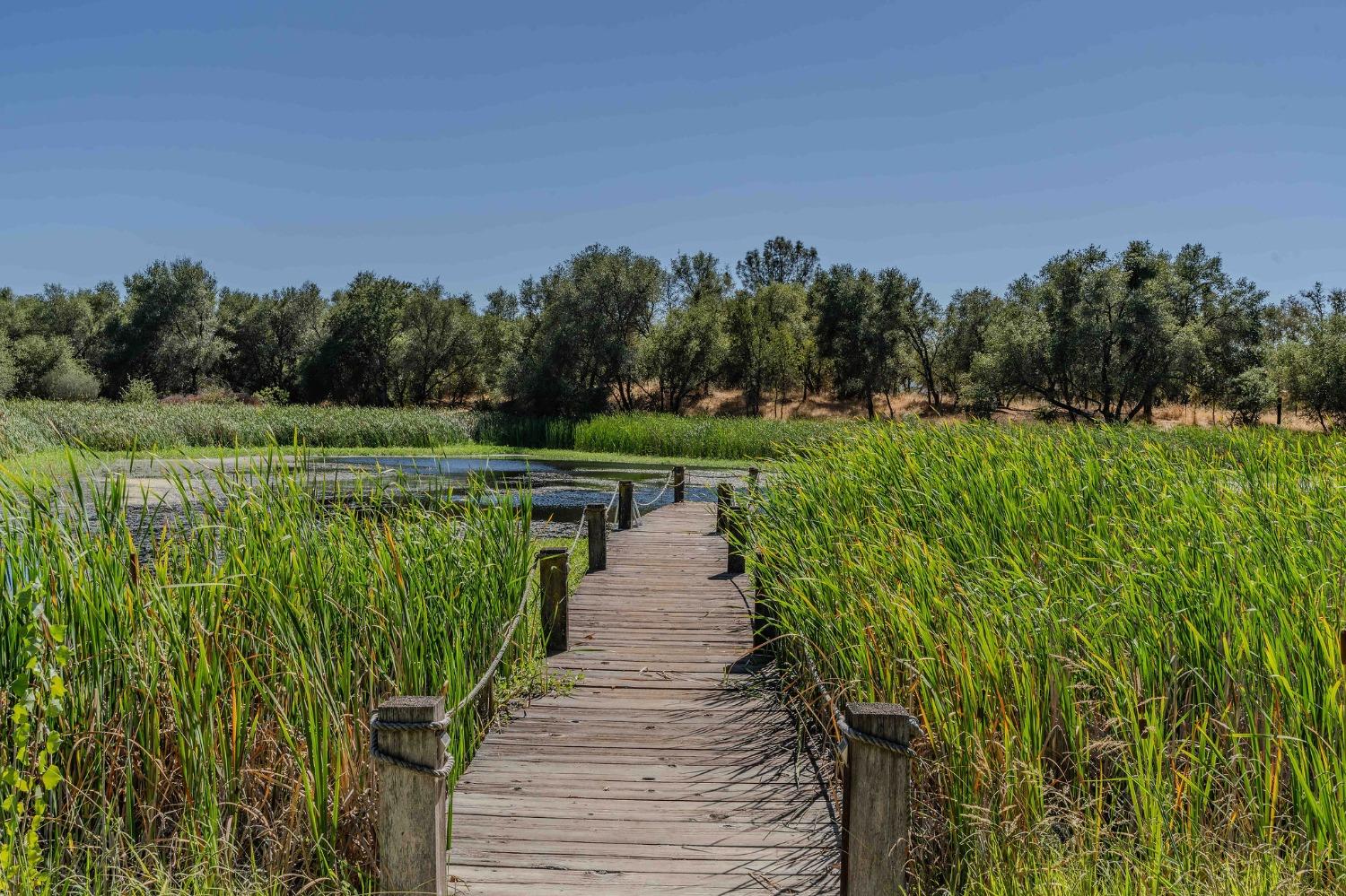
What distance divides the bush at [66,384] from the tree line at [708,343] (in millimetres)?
144

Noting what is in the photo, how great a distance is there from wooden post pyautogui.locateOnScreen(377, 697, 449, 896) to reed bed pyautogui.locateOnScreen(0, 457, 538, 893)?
0.44 meters

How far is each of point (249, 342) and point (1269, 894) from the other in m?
72.8

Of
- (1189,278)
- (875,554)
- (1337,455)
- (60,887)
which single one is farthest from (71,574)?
(1189,278)

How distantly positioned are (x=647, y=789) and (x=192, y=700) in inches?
85.0

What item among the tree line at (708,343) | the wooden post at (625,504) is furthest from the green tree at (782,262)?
the wooden post at (625,504)

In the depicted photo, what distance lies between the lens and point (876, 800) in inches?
120

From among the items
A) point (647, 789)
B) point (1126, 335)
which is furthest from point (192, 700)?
point (1126, 335)

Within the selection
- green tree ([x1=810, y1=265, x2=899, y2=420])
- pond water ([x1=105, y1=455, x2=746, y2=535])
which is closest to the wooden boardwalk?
pond water ([x1=105, y1=455, x2=746, y2=535])

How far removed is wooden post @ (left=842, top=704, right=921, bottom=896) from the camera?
2982 millimetres

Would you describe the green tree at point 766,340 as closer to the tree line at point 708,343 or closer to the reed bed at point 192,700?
the tree line at point 708,343

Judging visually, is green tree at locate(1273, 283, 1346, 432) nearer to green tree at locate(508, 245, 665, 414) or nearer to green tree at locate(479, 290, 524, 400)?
green tree at locate(508, 245, 665, 414)

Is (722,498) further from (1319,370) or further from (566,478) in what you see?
(1319,370)

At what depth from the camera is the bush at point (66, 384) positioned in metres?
54.5

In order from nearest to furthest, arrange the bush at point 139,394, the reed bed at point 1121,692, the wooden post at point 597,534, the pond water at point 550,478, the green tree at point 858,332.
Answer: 1. the reed bed at point 1121,692
2. the wooden post at point 597,534
3. the pond water at point 550,478
4. the bush at point 139,394
5. the green tree at point 858,332
